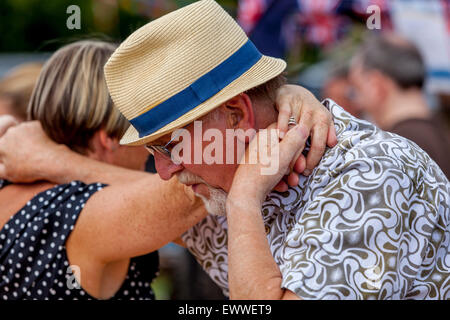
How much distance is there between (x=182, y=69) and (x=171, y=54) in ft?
0.20

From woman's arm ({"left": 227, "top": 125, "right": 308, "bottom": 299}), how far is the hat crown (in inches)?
10.8

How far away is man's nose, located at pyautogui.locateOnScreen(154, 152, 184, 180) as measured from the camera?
2037 millimetres

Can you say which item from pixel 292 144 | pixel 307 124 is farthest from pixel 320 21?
pixel 292 144

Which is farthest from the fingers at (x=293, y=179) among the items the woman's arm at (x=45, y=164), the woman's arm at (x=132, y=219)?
the woman's arm at (x=45, y=164)

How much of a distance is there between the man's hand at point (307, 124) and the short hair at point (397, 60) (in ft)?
9.72

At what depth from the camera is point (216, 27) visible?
6.44 feet

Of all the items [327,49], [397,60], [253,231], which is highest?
[253,231]

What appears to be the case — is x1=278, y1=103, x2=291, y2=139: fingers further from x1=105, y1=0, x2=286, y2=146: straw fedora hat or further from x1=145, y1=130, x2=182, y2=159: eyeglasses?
x1=145, y1=130, x2=182, y2=159: eyeglasses

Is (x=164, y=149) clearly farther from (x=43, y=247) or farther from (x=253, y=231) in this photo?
(x=43, y=247)

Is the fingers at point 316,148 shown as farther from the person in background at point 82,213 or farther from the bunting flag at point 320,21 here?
the bunting flag at point 320,21

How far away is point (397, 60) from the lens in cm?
491

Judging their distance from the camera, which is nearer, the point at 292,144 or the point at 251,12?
the point at 292,144

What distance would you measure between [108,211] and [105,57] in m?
0.70

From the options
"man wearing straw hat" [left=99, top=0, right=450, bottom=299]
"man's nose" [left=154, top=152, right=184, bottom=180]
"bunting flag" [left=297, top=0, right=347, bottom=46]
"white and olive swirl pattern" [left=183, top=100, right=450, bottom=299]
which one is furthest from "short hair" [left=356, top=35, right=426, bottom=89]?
"man's nose" [left=154, top=152, right=184, bottom=180]
